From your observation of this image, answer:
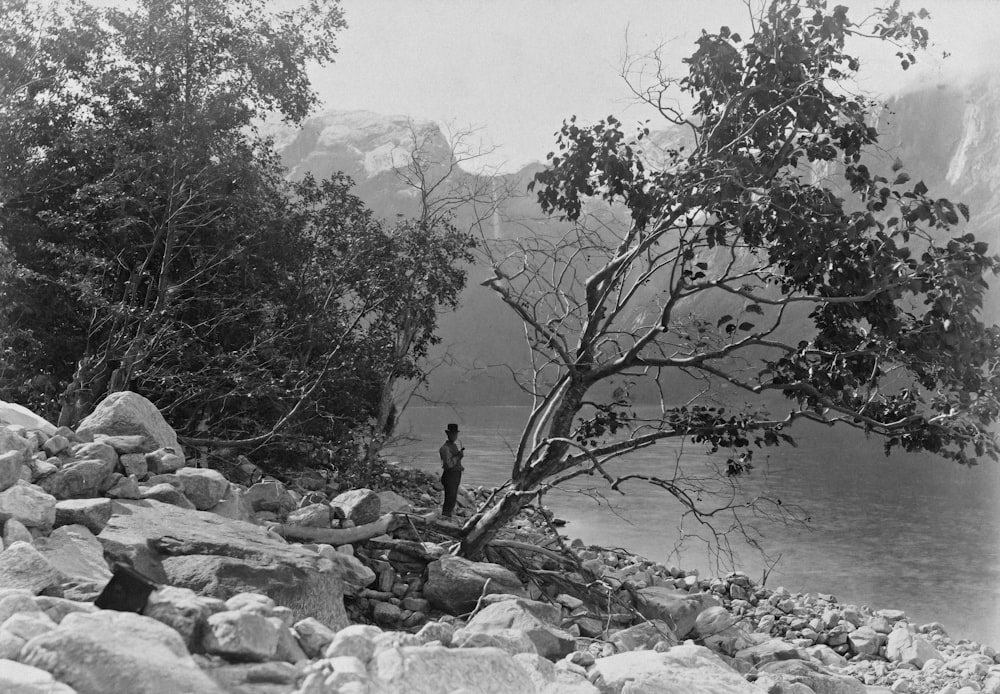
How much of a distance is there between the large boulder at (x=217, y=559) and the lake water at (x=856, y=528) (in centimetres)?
339

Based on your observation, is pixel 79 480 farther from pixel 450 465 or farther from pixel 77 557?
pixel 450 465

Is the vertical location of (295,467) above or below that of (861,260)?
below

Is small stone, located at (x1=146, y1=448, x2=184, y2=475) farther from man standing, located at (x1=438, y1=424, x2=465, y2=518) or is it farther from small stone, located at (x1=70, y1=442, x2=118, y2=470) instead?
man standing, located at (x1=438, y1=424, x2=465, y2=518)

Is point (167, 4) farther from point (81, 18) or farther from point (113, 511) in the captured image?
point (113, 511)

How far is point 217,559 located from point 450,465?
21.9ft

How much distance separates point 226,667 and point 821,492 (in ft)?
90.8

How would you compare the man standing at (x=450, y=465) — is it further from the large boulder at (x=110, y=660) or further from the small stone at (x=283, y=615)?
the large boulder at (x=110, y=660)

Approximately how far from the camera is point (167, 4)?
52.6 feet

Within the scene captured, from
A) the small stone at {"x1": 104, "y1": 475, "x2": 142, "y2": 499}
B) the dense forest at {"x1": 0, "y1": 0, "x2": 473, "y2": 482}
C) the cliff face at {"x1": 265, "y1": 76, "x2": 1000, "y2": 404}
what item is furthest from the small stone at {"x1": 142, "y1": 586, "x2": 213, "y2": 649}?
the cliff face at {"x1": 265, "y1": 76, "x2": 1000, "y2": 404}

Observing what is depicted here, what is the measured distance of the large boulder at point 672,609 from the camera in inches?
372

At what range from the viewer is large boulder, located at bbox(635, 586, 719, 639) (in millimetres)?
9445

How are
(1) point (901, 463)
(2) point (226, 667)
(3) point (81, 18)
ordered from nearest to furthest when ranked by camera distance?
(2) point (226, 667) < (3) point (81, 18) < (1) point (901, 463)

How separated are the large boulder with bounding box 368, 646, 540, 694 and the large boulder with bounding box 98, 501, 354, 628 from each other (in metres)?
2.46

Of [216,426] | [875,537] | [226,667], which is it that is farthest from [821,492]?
[226,667]
